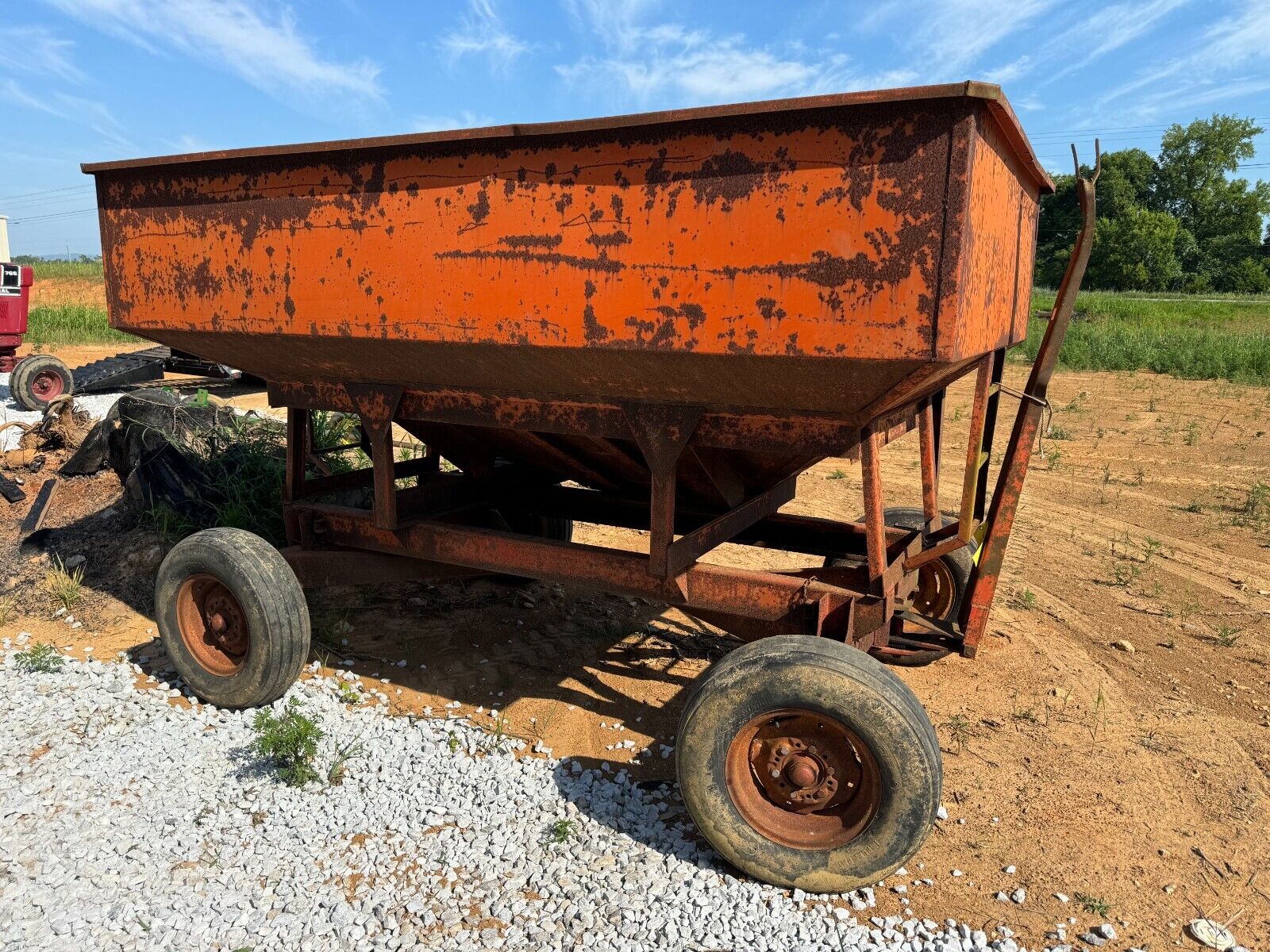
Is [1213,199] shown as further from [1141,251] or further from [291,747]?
[291,747]

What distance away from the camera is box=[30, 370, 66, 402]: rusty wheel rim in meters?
10.3

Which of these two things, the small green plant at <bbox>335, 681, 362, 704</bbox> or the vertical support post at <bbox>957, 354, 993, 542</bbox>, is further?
the small green plant at <bbox>335, 681, 362, 704</bbox>

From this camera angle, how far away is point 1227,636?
15.0 ft

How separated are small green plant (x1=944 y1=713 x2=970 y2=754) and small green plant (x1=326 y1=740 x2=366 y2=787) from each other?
95.0 inches

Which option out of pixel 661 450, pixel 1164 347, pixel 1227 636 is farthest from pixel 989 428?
pixel 1164 347

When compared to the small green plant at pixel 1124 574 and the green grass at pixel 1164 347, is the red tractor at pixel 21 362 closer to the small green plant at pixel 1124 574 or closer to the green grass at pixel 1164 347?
the small green plant at pixel 1124 574

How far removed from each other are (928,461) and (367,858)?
280cm

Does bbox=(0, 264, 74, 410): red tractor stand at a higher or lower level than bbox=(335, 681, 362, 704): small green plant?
higher

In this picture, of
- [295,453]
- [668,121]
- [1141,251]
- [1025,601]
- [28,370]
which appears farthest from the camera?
[1141,251]

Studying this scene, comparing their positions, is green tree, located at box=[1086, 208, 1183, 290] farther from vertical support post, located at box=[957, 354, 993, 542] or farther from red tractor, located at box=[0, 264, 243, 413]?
vertical support post, located at box=[957, 354, 993, 542]

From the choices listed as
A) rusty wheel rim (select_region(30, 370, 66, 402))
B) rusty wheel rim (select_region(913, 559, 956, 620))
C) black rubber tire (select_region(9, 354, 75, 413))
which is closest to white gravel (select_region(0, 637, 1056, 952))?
rusty wheel rim (select_region(913, 559, 956, 620))

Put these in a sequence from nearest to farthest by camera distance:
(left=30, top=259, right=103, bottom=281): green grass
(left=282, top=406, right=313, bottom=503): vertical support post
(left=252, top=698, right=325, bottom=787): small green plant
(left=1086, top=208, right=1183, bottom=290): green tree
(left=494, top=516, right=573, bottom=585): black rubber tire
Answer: (left=252, top=698, right=325, bottom=787): small green plant
(left=282, top=406, right=313, bottom=503): vertical support post
(left=494, top=516, right=573, bottom=585): black rubber tire
(left=30, top=259, right=103, bottom=281): green grass
(left=1086, top=208, right=1183, bottom=290): green tree

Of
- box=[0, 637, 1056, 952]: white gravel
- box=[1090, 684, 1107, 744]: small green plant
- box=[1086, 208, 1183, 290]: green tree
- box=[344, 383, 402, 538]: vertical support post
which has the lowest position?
box=[0, 637, 1056, 952]: white gravel

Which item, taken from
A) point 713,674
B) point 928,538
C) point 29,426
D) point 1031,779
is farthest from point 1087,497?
point 29,426
